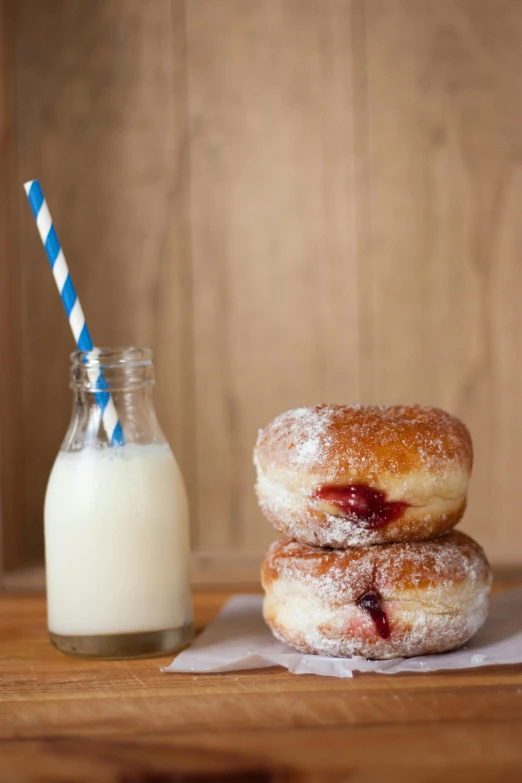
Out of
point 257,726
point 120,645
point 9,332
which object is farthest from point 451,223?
point 257,726

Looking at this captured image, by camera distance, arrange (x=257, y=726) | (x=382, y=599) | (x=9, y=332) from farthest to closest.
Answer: (x=9, y=332) < (x=382, y=599) < (x=257, y=726)

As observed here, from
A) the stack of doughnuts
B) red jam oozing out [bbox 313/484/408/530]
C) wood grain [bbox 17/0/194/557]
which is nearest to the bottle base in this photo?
the stack of doughnuts

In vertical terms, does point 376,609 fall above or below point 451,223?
below

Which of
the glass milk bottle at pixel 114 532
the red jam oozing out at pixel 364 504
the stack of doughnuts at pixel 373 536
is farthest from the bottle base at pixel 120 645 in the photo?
the red jam oozing out at pixel 364 504

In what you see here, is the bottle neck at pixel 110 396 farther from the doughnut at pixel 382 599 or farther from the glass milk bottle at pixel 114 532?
the doughnut at pixel 382 599

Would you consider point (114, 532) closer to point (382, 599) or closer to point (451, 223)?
point (382, 599)

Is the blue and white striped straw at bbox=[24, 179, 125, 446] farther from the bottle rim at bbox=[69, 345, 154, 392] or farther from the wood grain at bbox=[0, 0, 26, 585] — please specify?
the wood grain at bbox=[0, 0, 26, 585]
